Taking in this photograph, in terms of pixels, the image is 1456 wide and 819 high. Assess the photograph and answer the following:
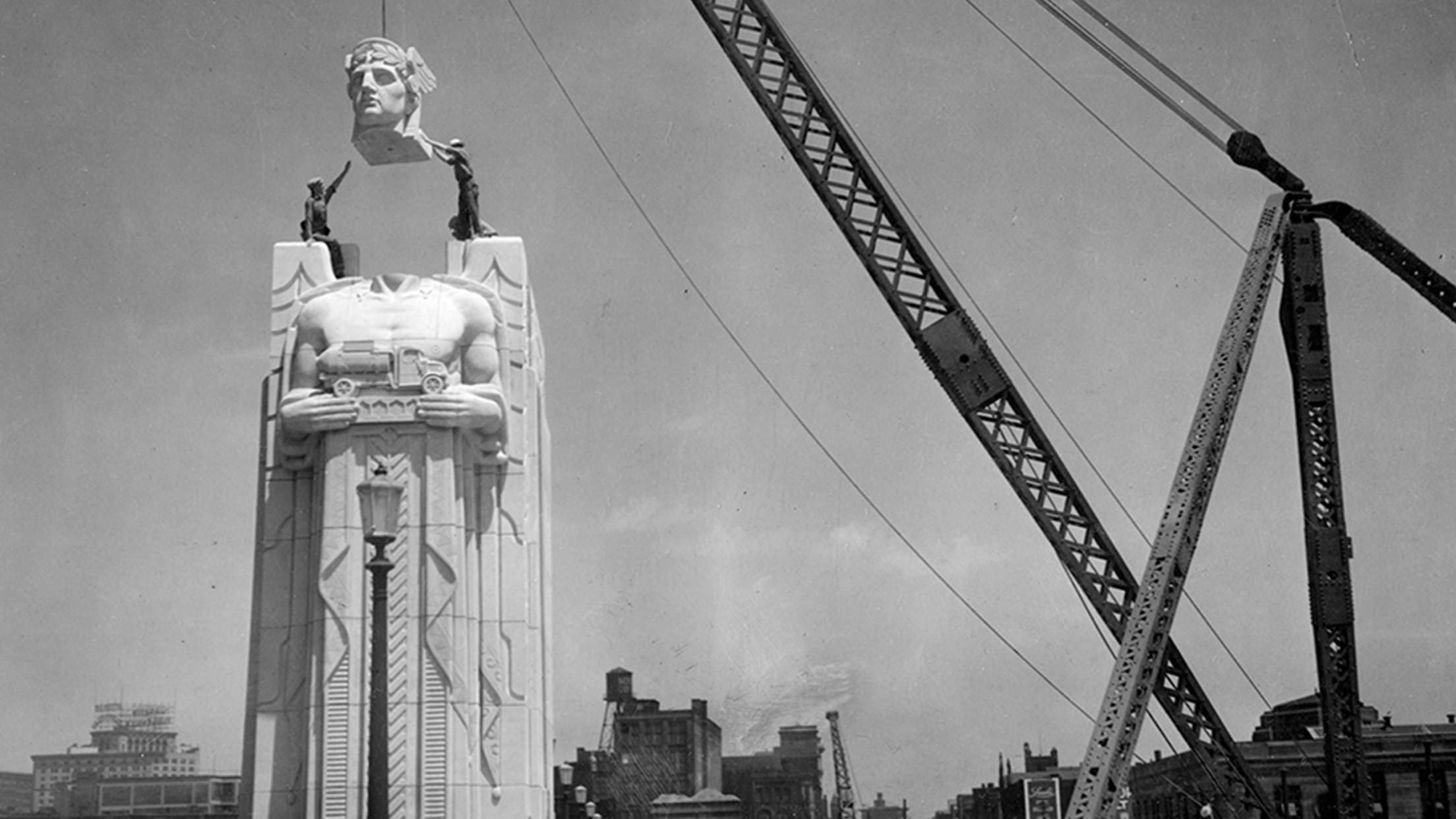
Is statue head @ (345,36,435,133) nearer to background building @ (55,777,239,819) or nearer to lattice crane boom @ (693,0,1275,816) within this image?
lattice crane boom @ (693,0,1275,816)

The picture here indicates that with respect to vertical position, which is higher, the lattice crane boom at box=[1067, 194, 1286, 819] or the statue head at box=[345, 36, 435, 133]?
the statue head at box=[345, 36, 435, 133]

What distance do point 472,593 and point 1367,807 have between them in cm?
1815

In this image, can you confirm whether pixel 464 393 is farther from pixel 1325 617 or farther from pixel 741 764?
pixel 741 764

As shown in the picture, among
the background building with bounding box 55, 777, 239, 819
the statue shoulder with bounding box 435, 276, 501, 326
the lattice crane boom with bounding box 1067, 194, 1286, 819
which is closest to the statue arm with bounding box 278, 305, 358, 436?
the statue shoulder with bounding box 435, 276, 501, 326

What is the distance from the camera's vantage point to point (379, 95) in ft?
77.9

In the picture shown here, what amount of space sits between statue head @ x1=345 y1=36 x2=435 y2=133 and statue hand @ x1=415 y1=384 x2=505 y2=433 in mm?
4251

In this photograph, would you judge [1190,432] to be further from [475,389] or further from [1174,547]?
[475,389]

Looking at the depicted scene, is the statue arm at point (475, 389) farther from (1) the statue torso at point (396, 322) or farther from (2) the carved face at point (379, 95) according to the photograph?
(2) the carved face at point (379, 95)

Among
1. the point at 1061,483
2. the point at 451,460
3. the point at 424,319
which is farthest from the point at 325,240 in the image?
the point at 1061,483

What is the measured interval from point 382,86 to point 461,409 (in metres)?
5.19

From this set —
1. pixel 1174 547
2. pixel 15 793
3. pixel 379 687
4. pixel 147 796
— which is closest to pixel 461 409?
pixel 379 687

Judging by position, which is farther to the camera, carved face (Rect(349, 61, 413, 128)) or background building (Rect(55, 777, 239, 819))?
background building (Rect(55, 777, 239, 819))

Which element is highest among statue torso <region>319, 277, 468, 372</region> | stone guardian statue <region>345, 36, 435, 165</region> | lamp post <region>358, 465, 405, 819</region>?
stone guardian statue <region>345, 36, 435, 165</region>

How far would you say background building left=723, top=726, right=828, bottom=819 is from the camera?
140125 millimetres
